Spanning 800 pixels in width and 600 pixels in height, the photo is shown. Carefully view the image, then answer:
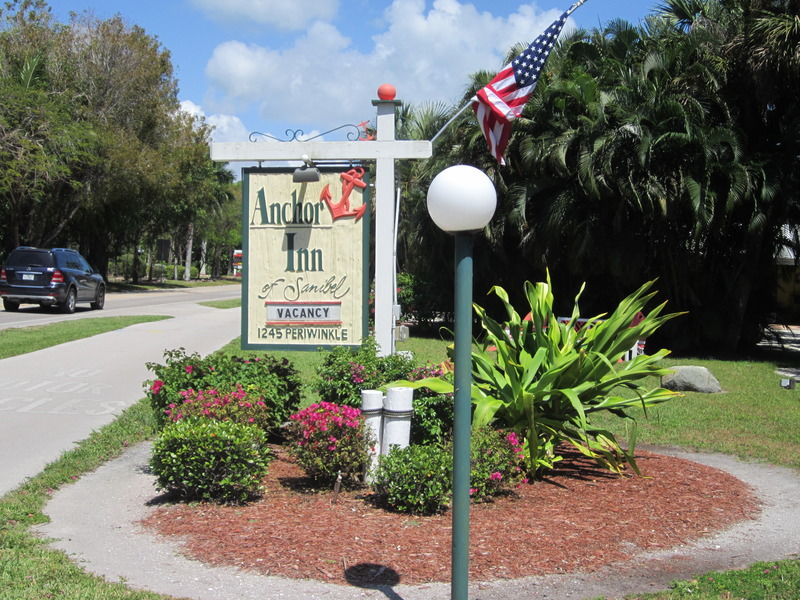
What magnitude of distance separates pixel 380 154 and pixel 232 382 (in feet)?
8.05

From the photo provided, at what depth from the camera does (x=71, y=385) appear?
10.9 metres

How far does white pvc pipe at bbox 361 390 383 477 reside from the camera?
6094 mm

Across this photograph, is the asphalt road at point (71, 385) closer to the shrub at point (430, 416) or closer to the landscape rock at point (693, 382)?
the shrub at point (430, 416)

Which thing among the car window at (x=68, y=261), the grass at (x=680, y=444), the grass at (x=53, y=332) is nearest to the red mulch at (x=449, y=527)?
the grass at (x=680, y=444)

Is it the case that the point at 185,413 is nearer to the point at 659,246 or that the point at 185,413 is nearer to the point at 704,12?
the point at 659,246

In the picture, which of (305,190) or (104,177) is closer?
(305,190)

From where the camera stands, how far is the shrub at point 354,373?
22.4 feet

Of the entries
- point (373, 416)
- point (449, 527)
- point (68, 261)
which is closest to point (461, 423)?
point (449, 527)

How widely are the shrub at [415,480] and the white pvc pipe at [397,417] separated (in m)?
0.45

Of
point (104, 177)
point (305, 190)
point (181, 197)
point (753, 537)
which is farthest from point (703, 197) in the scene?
point (181, 197)

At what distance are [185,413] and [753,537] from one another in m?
Result: 4.07

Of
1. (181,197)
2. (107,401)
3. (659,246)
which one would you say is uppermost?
(181,197)

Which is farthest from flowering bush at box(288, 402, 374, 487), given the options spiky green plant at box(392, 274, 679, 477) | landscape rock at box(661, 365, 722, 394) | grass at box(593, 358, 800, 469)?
landscape rock at box(661, 365, 722, 394)

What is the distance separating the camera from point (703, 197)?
17.5 metres
